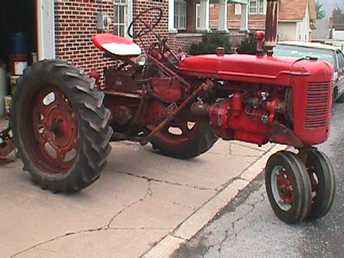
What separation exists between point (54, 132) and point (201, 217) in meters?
1.84

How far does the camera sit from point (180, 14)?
23.5 m

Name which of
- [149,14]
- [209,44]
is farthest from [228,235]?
[209,44]

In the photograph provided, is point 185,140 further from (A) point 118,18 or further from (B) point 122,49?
(A) point 118,18

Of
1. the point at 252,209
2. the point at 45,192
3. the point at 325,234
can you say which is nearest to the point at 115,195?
the point at 45,192

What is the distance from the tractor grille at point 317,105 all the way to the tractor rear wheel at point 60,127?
1944 millimetres

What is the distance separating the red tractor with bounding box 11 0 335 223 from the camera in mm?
5191

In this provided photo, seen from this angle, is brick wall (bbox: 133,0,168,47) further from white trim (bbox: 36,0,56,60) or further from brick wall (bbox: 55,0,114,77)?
white trim (bbox: 36,0,56,60)

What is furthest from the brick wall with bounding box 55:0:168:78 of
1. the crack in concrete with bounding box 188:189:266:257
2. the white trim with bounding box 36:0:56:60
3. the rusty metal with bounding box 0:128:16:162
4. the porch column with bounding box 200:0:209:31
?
the porch column with bounding box 200:0:209:31

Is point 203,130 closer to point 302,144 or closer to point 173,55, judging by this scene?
point 173,55

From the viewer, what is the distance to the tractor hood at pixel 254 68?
5.15m

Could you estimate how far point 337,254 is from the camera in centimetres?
476

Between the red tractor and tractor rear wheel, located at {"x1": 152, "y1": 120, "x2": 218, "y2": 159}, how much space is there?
0.40 ft

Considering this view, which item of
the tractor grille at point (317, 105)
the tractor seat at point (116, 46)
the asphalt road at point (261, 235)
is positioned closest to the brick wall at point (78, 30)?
the tractor seat at point (116, 46)

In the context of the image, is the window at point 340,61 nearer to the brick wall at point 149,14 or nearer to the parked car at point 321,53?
the parked car at point 321,53
